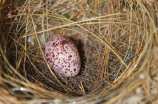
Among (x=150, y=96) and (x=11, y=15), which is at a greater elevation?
(x=11, y=15)

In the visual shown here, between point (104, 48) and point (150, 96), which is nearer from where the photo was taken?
point (150, 96)

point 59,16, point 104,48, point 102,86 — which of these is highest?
point 59,16

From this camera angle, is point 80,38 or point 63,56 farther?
point 80,38

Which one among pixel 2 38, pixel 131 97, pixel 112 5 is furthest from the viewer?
pixel 112 5

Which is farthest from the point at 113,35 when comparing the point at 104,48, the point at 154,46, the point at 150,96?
the point at 150,96

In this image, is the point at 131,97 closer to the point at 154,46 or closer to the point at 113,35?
the point at 154,46

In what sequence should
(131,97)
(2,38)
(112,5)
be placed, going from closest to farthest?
(131,97), (2,38), (112,5)
